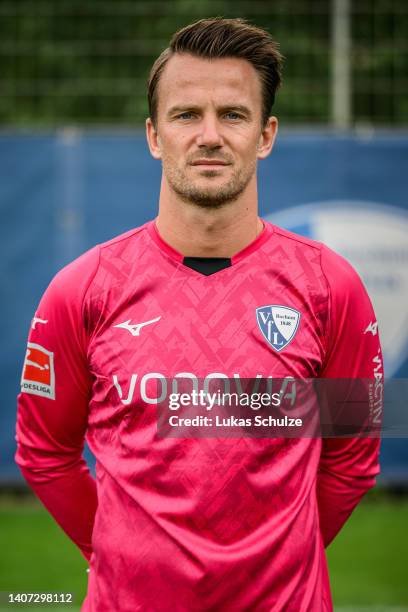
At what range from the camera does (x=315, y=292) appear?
6.45ft

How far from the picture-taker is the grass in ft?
14.4

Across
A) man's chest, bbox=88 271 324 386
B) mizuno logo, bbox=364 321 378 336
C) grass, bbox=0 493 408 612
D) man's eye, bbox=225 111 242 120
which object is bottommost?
grass, bbox=0 493 408 612

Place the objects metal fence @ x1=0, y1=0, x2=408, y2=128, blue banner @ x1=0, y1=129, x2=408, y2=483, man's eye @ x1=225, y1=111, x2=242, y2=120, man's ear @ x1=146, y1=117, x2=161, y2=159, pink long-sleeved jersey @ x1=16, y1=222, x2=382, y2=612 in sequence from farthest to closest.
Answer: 1. metal fence @ x1=0, y1=0, x2=408, y2=128
2. blue banner @ x1=0, y1=129, x2=408, y2=483
3. man's ear @ x1=146, y1=117, x2=161, y2=159
4. man's eye @ x1=225, y1=111, x2=242, y2=120
5. pink long-sleeved jersey @ x1=16, y1=222, x2=382, y2=612

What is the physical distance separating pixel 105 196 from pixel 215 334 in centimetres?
366

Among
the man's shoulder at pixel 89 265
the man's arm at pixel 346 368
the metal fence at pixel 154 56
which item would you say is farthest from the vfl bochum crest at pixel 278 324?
the metal fence at pixel 154 56

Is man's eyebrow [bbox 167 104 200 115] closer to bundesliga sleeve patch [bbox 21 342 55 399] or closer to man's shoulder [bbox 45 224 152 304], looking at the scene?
man's shoulder [bbox 45 224 152 304]

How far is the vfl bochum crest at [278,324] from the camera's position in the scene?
1897 mm

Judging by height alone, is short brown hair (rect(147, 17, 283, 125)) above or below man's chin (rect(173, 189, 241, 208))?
above

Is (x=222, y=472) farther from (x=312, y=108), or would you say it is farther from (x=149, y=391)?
(x=312, y=108)

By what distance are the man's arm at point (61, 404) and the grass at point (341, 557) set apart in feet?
7.67

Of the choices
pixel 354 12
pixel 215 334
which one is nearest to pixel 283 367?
pixel 215 334

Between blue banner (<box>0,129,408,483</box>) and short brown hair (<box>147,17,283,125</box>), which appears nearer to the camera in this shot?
short brown hair (<box>147,17,283,125</box>)

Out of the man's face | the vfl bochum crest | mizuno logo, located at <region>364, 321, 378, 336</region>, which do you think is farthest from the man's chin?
mizuno logo, located at <region>364, 321, 378, 336</region>

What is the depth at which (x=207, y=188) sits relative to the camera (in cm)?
190
